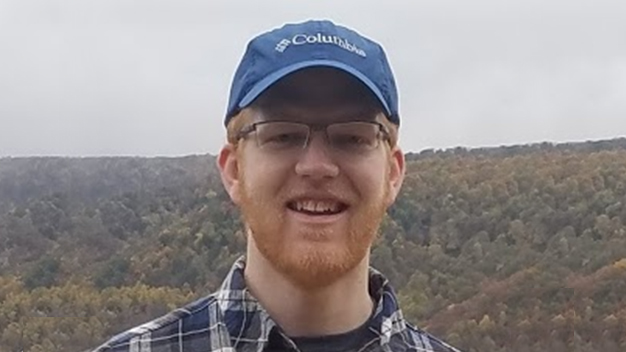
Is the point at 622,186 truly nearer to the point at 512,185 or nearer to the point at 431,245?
the point at 512,185

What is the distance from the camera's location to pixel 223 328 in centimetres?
216

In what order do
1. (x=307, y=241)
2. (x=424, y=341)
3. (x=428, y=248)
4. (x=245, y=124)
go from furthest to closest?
(x=428, y=248), (x=424, y=341), (x=245, y=124), (x=307, y=241)

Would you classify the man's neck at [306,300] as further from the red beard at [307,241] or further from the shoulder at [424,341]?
the shoulder at [424,341]

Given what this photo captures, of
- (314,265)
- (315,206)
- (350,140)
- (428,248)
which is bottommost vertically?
(314,265)

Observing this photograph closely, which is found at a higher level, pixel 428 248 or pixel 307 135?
pixel 428 248

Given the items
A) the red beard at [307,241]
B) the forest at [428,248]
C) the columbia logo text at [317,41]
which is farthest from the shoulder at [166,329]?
the forest at [428,248]

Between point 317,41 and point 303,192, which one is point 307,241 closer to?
point 303,192

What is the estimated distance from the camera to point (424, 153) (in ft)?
126

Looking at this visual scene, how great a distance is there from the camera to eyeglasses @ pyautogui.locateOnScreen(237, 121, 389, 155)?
81.2 inches

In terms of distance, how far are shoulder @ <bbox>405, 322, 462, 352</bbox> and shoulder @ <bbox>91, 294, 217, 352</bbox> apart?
417 mm

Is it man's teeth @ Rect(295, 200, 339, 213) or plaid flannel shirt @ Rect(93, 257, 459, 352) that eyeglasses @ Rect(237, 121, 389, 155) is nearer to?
man's teeth @ Rect(295, 200, 339, 213)

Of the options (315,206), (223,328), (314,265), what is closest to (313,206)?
(315,206)

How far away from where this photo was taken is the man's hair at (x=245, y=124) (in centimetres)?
211

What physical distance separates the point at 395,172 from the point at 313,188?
0.74 feet
